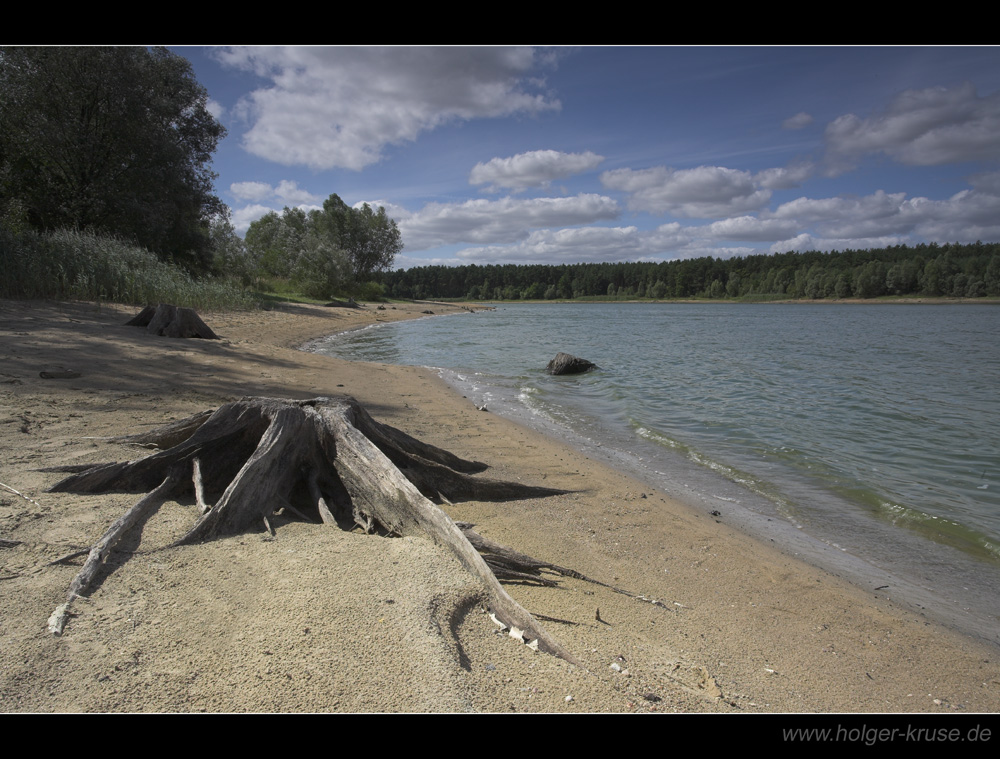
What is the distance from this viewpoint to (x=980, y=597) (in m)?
4.15

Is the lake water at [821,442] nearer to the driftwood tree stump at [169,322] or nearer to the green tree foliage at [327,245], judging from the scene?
the driftwood tree stump at [169,322]

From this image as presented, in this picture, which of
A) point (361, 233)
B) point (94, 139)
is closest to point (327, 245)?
point (361, 233)

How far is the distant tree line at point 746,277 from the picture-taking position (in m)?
85.6

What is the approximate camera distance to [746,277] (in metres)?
119

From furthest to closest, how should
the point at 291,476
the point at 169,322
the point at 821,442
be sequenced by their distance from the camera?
the point at 169,322, the point at 821,442, the point at 291,476

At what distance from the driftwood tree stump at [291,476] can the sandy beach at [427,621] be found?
0.16 metres

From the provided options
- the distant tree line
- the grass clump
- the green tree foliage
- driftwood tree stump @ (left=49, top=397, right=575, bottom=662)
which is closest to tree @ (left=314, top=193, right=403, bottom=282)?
the green tree foliage

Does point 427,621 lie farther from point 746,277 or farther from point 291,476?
point 746,277

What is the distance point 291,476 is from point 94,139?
74.6 feet

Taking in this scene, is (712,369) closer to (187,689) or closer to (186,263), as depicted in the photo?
(187,689)

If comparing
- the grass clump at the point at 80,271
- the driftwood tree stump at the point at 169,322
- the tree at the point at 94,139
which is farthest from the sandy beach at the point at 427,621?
the tree at the point at 94,139

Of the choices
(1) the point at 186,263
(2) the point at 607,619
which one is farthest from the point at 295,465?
(1) the point at 186,263

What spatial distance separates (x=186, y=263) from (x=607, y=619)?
94.9 ft

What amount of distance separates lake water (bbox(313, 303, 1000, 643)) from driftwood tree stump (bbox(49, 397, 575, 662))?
332 centimetres
